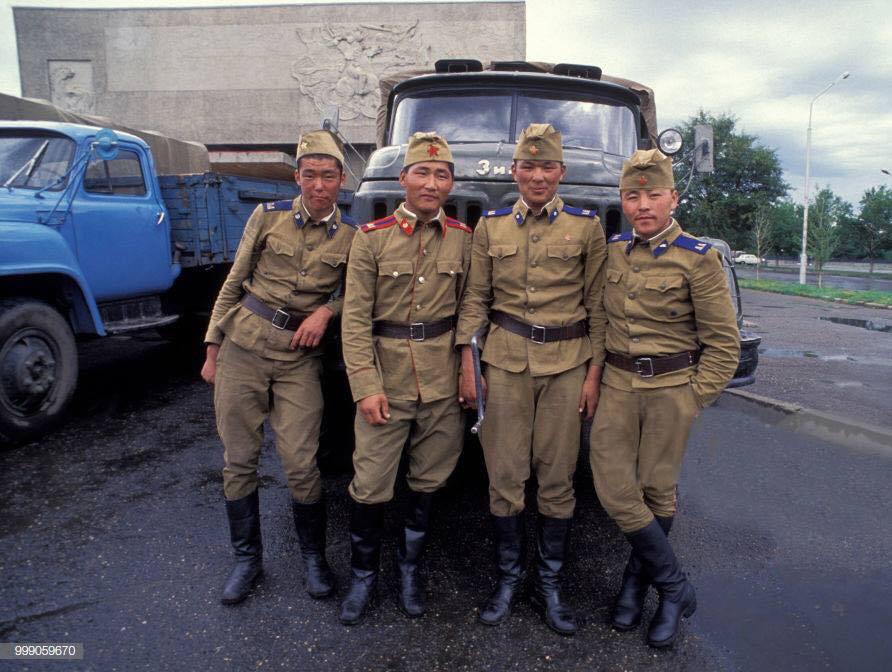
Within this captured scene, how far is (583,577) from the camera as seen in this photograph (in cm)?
291

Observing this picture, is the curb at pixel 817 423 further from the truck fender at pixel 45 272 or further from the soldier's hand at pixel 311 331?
the truck fender at pixel 45 272

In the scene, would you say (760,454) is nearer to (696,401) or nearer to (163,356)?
(696,401)

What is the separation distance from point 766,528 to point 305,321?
2651mm

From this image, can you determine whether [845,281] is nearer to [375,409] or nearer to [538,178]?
[538,178]

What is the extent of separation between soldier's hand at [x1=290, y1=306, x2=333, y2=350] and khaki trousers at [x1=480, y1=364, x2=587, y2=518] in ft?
2.50

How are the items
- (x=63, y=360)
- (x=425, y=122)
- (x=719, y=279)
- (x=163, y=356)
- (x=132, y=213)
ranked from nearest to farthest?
(x=719, y=279), (x=425, y=122), (x=63, y=360), (x=132, y=213), (x=163, y=356)

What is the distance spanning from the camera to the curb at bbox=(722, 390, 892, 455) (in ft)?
15.7

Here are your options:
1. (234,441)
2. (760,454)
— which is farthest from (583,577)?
(760,454)

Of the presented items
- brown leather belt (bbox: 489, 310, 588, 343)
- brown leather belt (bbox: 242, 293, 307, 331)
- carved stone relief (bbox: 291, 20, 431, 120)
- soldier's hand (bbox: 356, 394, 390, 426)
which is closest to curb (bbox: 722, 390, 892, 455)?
brown leather belt (bbox: 489, 310, 588, 343)

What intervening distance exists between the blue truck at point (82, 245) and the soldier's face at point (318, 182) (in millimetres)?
2955

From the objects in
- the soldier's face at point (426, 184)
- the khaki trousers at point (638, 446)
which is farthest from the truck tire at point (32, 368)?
the khaki trousers at point (638, 446)

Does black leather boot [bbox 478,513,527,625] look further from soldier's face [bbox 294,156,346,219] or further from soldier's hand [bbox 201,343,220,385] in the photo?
soldier's face [bbox 294,156,346,219]

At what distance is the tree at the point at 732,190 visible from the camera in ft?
100

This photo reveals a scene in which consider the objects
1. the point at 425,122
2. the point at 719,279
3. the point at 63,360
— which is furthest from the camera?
the point at 63,360
